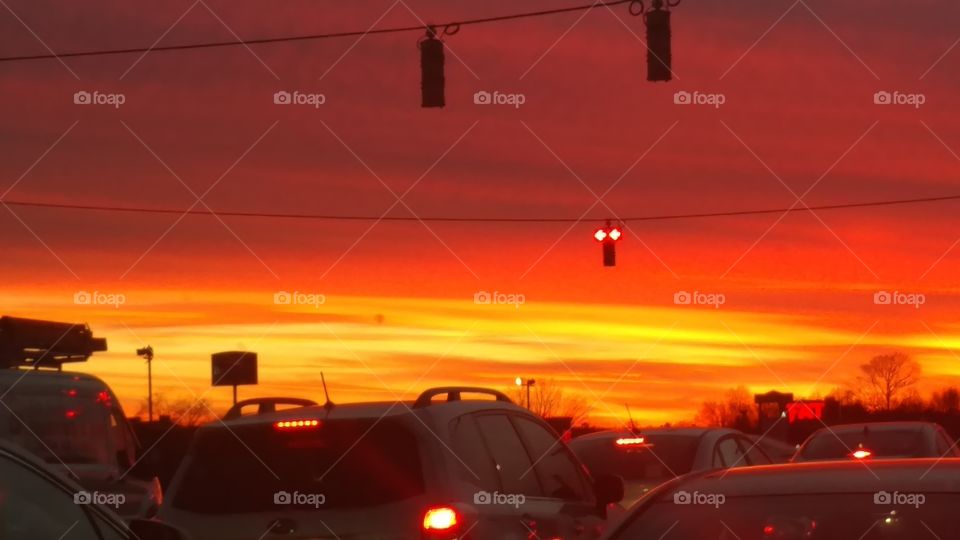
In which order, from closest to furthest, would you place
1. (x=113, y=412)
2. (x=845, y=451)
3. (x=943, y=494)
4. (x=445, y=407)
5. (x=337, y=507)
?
(x=943, y=494), (x=337, y=507), (x=445, y=407), (x=113, y=412), (x=845, y=451)

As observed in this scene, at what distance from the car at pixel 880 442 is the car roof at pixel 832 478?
14.1 meters

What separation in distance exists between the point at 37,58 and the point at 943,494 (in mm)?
19858

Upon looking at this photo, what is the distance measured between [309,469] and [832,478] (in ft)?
12.2

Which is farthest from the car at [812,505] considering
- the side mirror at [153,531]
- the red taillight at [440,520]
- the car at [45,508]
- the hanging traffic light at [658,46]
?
the hanging traffic light at [658,46]

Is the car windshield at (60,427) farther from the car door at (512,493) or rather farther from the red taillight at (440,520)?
the red taillight at (440,520)

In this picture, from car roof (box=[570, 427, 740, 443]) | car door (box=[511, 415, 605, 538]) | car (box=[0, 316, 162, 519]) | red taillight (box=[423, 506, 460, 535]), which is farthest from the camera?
car (box=[0, 316, 162, 519])

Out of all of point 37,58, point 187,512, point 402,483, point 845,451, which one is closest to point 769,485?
point 402,483

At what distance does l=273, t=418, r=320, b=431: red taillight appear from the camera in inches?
360

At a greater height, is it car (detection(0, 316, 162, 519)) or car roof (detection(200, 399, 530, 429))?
car (detection(0, 316, 162, 519))

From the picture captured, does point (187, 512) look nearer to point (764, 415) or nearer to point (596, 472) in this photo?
point (596, 472)

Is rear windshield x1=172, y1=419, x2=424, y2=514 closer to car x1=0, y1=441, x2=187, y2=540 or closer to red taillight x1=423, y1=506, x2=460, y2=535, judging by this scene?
red taillight x1=423, y1=506, x2=460, y2=535

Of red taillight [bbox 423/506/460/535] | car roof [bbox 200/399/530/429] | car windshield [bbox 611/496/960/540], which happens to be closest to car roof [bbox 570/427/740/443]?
car roof [bbox 200/399/530/429]

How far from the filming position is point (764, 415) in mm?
54875

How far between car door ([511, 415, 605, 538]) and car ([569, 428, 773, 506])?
13.1 feet
